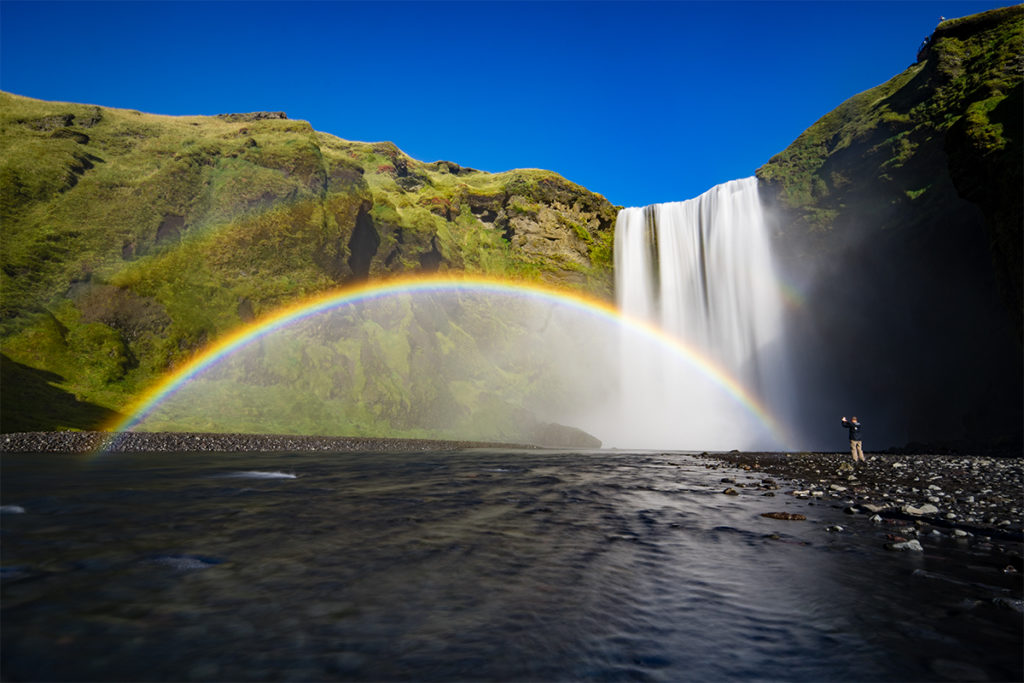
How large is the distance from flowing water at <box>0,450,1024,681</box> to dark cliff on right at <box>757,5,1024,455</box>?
2874 cm

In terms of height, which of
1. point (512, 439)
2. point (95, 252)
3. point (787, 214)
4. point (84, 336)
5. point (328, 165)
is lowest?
point (512, 439)

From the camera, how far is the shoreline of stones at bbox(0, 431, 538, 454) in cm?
3003

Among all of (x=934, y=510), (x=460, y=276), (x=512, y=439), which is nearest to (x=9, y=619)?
(x=934, y=510)

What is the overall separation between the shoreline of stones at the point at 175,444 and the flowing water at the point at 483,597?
956 inches

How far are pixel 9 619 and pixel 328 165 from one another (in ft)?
256

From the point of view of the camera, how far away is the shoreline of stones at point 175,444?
30.0 m

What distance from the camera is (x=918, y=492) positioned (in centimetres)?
1338

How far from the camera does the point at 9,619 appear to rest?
5.35 metres

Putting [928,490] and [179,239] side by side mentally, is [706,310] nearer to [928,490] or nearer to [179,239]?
[928,490]

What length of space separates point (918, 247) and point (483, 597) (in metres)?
51.3

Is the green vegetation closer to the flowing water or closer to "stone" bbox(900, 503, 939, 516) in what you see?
"stone" bbox(900, 503, 939, 516)

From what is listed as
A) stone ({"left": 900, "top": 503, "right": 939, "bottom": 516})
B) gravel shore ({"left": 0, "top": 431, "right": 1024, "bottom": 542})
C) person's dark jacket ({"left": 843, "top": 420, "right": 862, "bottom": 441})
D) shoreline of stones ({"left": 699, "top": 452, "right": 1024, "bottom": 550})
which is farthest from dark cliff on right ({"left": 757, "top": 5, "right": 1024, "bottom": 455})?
stone ({"left": 900, "top": 503, "right": 939, "bottom": 516})

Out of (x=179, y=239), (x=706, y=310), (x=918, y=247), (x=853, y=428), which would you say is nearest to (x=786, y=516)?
(x=853, y=428)

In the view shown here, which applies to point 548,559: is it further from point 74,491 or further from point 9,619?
point 74,491
